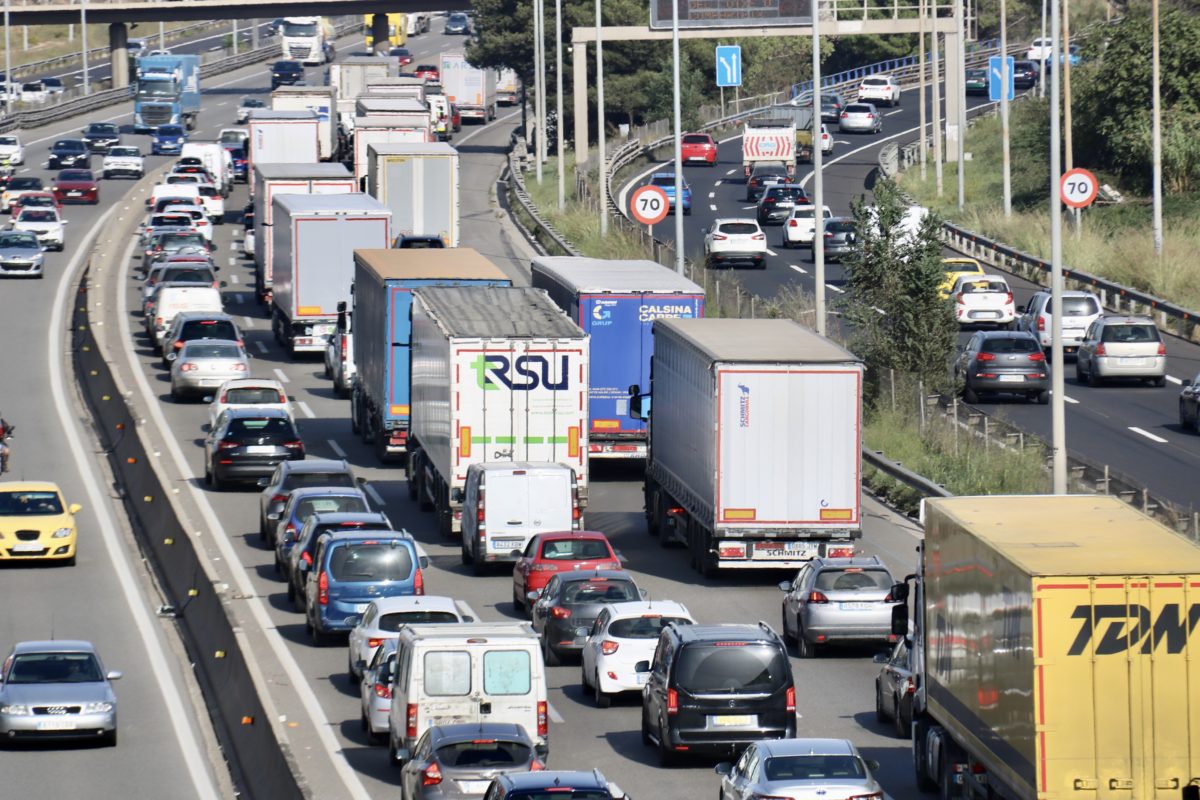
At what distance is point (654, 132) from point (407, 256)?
6475 cm

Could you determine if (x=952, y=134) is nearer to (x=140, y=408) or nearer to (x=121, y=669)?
(x=140, y=408)

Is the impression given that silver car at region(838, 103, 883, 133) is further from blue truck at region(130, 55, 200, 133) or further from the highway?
blue truck at region(130, 55, 200, 133)

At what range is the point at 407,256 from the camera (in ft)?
156

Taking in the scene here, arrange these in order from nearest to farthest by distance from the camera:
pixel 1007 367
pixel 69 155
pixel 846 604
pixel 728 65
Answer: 1. pixel 846 604
2. pixel 1007 367
3. pixel 69 155
4. pixel 728 65

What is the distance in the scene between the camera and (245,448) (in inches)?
1697

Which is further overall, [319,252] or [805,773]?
[319,252]

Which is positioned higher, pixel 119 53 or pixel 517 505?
pixel 119 53

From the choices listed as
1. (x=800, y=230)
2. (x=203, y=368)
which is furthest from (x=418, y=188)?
(x=800, y=230)

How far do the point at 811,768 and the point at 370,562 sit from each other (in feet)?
39.1

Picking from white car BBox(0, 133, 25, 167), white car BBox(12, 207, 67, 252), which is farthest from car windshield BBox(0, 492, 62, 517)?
white car BBox(0, 133, 25, 167)

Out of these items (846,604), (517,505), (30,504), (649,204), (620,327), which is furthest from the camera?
(649,204)

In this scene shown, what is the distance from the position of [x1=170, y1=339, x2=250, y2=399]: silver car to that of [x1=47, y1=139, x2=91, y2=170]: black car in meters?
52.9

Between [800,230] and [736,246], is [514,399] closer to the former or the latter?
[736,246]

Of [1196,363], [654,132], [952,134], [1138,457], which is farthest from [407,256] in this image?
[654,132]
